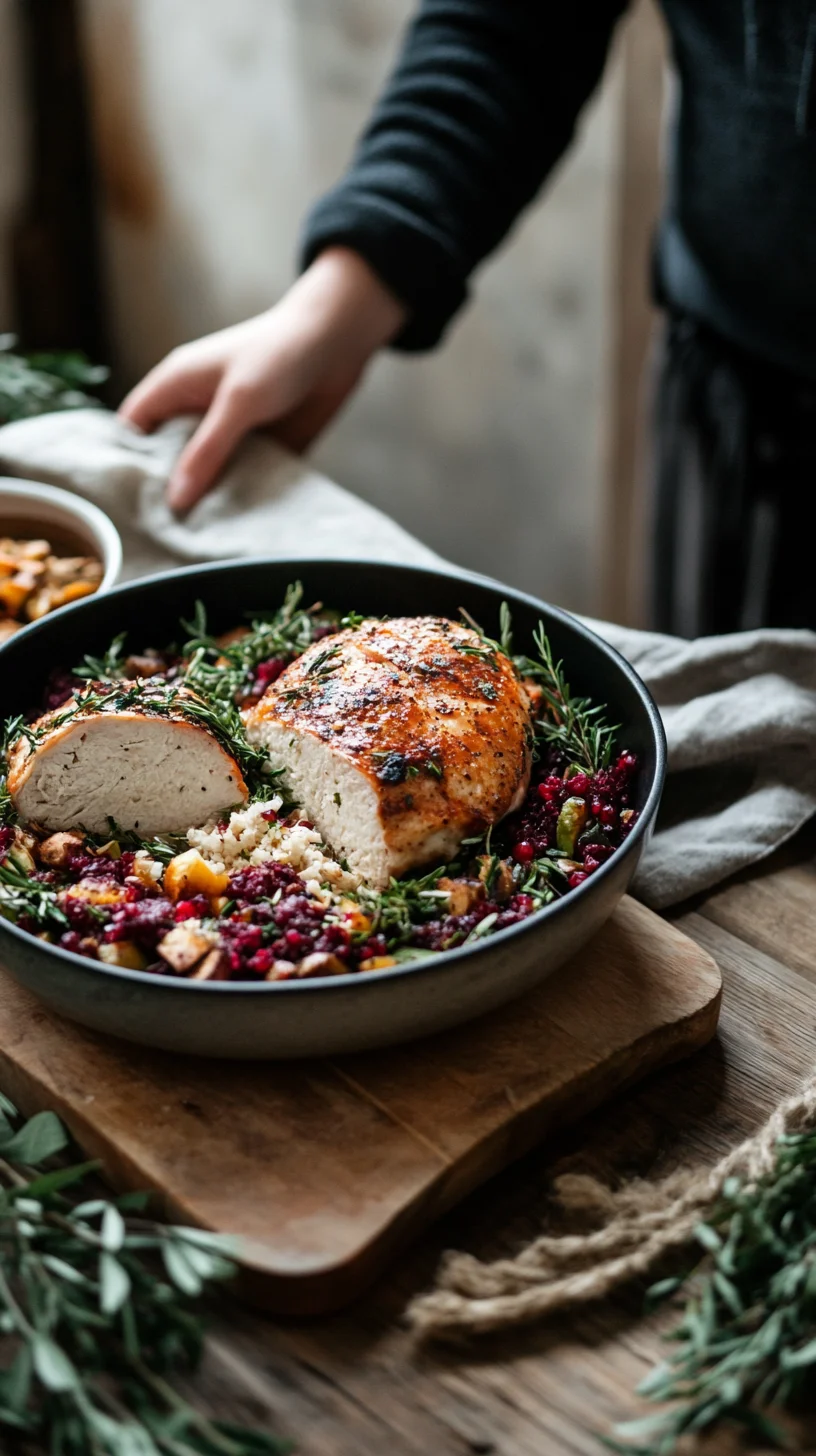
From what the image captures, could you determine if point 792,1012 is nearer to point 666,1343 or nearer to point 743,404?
point 666,1343

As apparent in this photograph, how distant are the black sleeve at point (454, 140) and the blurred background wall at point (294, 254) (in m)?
1.09

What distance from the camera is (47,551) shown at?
211 cm

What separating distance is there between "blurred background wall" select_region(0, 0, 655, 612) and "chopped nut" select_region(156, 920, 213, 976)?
2868mm

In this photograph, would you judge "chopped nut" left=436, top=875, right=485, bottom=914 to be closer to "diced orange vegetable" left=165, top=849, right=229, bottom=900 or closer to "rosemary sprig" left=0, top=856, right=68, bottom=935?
"diced orange vegetable" left=165, top=849, right=229, bottom=900

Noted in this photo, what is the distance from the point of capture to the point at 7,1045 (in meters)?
1.41

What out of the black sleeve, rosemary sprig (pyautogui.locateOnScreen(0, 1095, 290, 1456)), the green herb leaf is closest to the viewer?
rosemary sprig (pyautogui.locateOnScreen(0, 1095, 290, 1456))

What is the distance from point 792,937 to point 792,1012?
0.44 ft

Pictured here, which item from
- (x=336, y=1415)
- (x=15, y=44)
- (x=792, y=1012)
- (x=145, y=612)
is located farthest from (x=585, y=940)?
(x=15, y=44)

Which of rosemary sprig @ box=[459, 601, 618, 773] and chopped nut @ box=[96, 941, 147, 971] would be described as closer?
chopped nut @ box=[96, 941, 147, 971]

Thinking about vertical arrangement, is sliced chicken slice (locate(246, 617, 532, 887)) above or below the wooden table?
above

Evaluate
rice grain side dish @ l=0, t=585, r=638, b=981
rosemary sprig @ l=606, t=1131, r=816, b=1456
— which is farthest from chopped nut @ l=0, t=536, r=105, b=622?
rosemary sprig @ l=606, t=1131, r=816, b=1456

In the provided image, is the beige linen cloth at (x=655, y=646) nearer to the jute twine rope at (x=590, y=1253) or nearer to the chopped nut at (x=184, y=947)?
the jute twine rope at (x=590, y=1253)

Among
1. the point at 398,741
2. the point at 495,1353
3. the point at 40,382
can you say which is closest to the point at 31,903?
the point at 398,741

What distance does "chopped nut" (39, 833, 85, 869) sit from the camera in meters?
1.50
